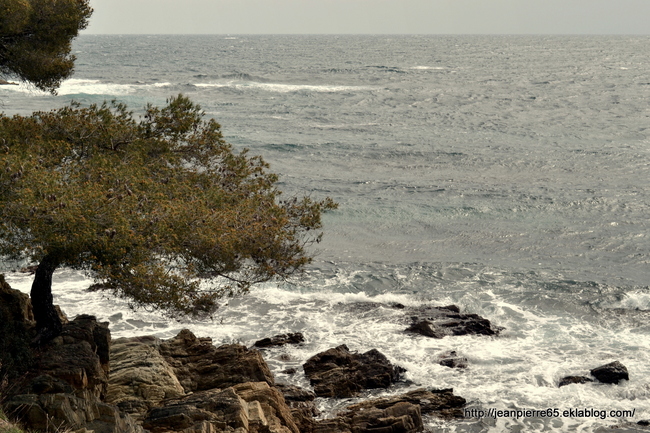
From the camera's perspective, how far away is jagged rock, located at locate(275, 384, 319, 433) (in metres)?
14.6

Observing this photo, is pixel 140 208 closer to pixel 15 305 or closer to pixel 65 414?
pixel 15 305

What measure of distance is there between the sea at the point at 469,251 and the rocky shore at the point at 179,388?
0.81 m

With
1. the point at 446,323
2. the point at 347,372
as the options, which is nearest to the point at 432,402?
the point at 347,372

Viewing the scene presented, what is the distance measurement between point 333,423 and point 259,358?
262cm

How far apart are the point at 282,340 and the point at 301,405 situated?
15.7 ft

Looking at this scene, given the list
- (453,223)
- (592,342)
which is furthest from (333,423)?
(453,223)

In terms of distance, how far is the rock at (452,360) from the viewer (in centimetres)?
1919

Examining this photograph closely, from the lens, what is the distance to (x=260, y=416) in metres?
12.3

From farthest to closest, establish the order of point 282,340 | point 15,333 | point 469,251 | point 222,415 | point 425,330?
point 469,251
point 425,330
point 282,340
point 15,333
point 222,415

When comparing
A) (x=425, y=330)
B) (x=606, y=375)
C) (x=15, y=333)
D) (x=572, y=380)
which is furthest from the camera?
(x=425, y=330)

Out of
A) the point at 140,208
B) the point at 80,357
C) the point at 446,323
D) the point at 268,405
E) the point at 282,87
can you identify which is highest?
the point at 282,87

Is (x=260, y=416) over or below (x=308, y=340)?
over

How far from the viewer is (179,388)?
1424cm

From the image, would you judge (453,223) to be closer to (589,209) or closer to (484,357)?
(589,209)
